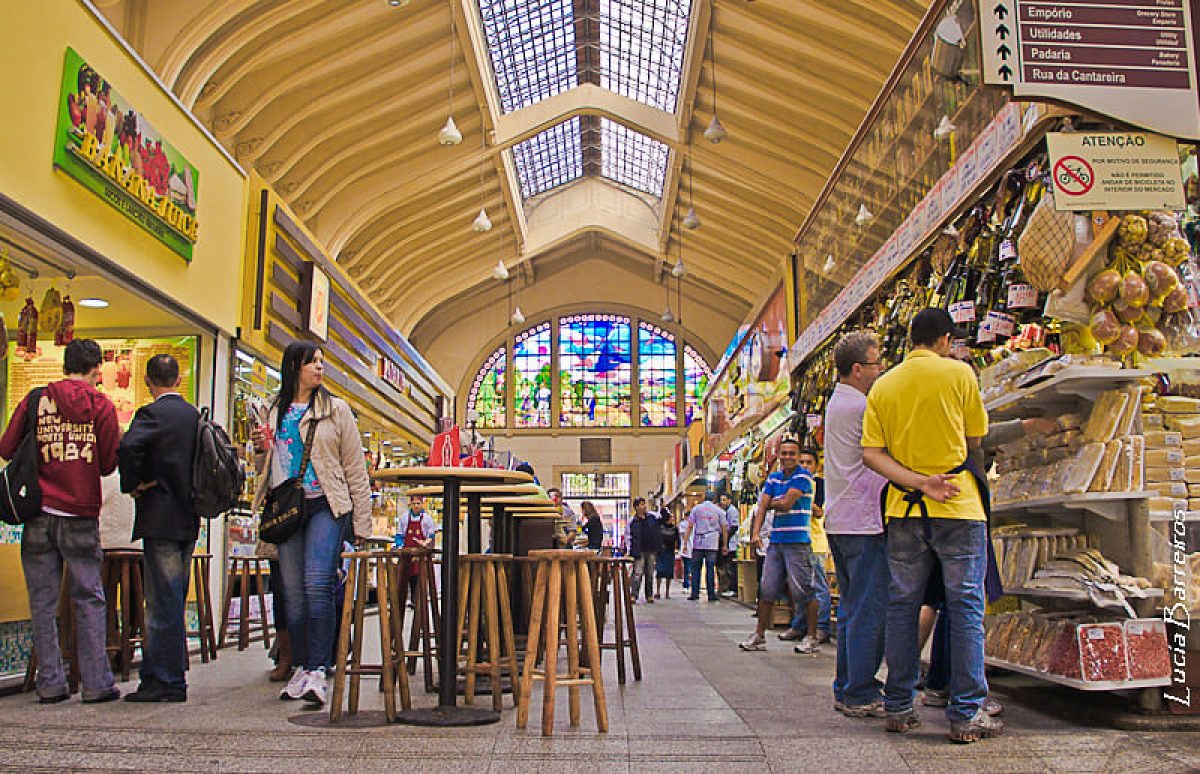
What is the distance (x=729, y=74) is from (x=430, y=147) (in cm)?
419

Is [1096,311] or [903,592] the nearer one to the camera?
[903,592]

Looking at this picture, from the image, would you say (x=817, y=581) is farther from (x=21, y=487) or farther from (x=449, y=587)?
(x=21, y=487)

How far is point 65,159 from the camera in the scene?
5051 mm

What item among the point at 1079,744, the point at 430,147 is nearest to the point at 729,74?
the point at 430,147

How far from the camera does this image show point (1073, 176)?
3861 mm

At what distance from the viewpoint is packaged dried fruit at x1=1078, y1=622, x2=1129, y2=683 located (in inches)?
122

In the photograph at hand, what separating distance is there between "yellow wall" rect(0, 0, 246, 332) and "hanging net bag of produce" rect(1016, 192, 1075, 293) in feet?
15.0

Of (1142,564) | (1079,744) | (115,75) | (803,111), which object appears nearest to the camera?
(1079,744)

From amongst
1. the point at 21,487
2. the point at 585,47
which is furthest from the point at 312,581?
the point at 585,47

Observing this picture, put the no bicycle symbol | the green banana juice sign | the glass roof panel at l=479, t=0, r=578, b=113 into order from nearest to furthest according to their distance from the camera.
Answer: the no bicycle symbol, the green banana juice sign, the glass roof panel at l=479, t=0, r=578, b=113

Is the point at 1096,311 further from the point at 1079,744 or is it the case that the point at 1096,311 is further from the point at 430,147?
the point at 430,147

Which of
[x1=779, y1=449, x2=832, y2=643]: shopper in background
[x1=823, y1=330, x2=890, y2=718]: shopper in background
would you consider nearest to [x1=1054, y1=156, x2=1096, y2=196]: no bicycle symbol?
[x1=823, y1=330, x2=890, y2=718]: shopper in background

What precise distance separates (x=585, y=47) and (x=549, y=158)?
137 inches

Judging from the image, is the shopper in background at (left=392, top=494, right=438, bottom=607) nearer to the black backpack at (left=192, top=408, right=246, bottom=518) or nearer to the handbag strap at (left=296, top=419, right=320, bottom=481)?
the black backpack at (left=192, top=408, right=246, bottom=518)
